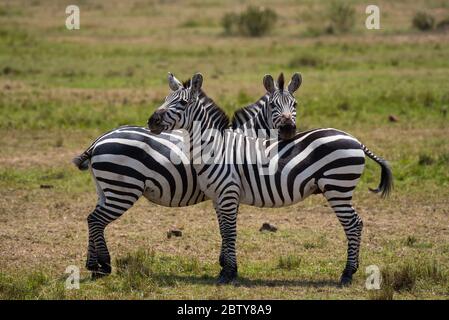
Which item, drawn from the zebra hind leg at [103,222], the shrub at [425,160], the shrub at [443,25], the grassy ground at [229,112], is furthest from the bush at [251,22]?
the zebra hind leg at [103,222]

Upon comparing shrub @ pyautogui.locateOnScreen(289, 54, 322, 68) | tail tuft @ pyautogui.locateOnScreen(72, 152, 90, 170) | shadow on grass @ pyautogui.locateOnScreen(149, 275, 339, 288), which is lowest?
shadow on grass @ pyautogui.locateOnScreen(149, 275, 339, 288)

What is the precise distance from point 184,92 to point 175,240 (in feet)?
8.07

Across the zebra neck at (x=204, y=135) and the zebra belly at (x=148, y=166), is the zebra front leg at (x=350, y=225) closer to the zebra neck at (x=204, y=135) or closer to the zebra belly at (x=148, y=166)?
the zebra neck at (x=204, y=135)

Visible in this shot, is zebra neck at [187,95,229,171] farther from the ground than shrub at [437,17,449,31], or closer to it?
closer to it

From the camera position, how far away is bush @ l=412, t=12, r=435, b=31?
3038 cm

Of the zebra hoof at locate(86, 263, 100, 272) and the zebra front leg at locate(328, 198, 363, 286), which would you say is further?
the zebra hoof at locate(86, 263, 100, 272)

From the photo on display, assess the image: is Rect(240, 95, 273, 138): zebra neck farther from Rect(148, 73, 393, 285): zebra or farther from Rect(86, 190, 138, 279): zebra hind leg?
Rect(86, 190, 138, 279): zebra hind leg

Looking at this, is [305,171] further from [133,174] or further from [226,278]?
[133,174]

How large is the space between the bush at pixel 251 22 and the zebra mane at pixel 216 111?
22.8 meters

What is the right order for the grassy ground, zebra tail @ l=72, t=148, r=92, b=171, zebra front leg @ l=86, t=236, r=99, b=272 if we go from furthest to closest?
zebra tail @ l=72, t=148, r=92, b=171
zebra front leg @ l=86, t=236, r=99, b=272
the grassy ground

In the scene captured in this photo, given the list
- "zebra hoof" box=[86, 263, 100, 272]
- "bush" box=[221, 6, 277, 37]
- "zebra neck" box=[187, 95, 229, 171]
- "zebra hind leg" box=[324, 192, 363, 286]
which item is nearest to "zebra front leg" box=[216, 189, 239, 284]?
"zebra neck" box=[187, 95, 229, 171]

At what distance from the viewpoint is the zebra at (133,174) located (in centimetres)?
830
